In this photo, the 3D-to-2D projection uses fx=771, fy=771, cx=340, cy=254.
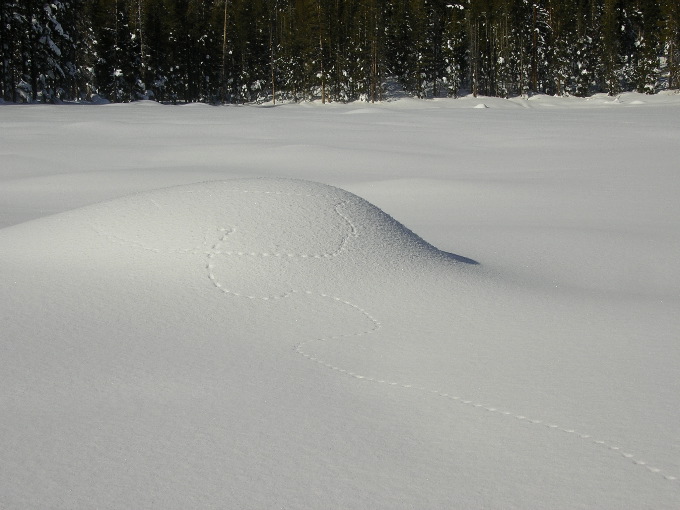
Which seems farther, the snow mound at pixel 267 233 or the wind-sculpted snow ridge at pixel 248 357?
the snow mound at pixel 267 233

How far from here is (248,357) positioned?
2426 millimetres

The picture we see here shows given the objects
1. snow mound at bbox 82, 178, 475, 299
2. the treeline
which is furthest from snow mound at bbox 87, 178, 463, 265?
the treeline

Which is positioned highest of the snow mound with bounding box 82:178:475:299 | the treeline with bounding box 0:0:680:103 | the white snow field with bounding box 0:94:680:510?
the treeline with bounding box 0:0:680:103

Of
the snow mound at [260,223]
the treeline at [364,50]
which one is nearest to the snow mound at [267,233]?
the snow mound at [260,223]

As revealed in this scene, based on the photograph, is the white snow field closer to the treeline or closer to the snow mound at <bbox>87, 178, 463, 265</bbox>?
the snow mound at <bbox>87, 178, 463, 265</bbox>

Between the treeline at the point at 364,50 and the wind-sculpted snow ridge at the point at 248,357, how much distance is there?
28994 millimetres

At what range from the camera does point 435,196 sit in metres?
6.75

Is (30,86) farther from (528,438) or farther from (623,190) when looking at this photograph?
(528,438)

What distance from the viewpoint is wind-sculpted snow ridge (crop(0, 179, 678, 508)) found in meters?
1.70

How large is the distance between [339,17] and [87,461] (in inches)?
1624

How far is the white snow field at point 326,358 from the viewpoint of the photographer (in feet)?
5.51

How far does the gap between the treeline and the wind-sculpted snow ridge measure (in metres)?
29.0

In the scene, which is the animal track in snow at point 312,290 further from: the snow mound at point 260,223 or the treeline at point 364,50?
the treeline at point 364,50

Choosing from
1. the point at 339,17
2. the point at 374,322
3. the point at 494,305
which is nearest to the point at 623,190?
the point at 494,305
